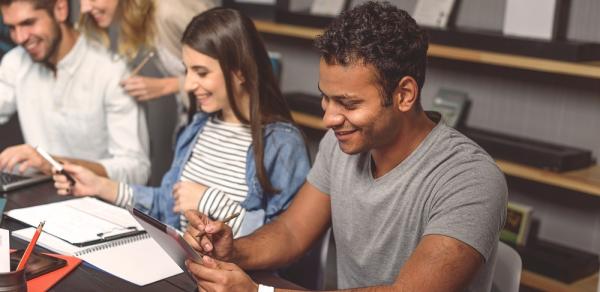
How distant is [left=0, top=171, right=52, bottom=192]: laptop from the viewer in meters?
2.09

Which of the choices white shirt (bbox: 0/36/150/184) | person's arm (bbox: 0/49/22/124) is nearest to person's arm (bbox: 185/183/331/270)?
white shirt (bbox: 0/36/150/184)

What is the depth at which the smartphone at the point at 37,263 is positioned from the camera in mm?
1493

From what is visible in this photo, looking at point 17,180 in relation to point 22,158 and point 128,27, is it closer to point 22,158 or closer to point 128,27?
point 22,158

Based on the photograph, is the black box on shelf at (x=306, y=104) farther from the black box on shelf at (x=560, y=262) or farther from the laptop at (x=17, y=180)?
the laptop at (x=17, y=180)

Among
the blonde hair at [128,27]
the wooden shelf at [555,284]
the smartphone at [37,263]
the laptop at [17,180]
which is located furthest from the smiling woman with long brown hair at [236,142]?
the wooden shelf at [555,284]

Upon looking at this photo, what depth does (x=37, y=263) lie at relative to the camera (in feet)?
5.02

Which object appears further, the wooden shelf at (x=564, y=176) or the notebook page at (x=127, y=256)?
the wooden shelf at (x=564, y=176)

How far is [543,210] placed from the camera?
2.73 meters

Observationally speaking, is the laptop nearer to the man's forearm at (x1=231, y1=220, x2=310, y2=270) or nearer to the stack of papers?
the stack of papers

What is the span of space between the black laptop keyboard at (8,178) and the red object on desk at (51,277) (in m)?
0.61

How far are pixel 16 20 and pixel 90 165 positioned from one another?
1.85ft

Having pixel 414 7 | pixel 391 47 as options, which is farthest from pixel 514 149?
pixel 391 47

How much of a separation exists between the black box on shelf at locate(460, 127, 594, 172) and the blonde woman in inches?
42.4

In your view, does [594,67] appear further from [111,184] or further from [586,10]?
[111,184]
